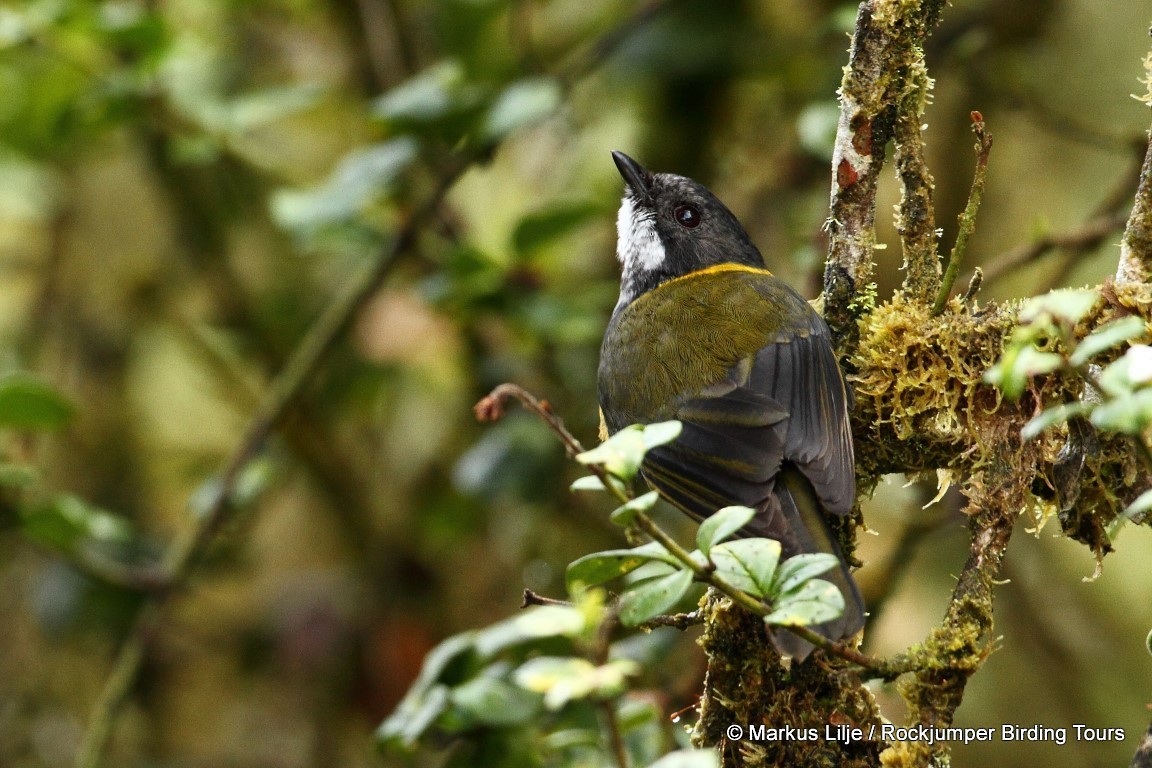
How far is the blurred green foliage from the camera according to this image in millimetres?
3809

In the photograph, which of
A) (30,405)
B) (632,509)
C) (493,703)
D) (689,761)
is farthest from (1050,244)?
(30,405)

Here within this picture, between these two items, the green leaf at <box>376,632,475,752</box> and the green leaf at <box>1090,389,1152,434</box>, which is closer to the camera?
the green leaf at <box>1090,389,1152,434</box>

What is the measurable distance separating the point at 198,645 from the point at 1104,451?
176 inches

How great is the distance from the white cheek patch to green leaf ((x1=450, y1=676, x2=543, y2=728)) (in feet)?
4.96

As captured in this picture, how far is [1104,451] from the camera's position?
1.91m

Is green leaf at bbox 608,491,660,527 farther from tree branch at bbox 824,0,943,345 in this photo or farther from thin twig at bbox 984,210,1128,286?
thin twig at bbox 984,210,1128,286

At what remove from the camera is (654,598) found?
1.45 meters

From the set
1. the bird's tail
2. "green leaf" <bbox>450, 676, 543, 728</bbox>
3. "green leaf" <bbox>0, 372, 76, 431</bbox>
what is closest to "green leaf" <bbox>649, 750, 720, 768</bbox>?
the bird's tail

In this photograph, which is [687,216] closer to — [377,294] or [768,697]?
[377,294]

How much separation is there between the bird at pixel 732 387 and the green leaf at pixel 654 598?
15.7 inches

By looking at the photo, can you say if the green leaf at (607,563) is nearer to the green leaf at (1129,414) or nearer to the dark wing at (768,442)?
the green leaf at (1129,414)

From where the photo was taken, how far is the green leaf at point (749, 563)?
1.49 meters

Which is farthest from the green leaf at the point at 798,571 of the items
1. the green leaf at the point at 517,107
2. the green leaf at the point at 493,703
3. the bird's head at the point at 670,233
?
the green leaf at the point at 517,107

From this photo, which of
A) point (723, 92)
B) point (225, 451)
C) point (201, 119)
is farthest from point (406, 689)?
point (723, 92)
